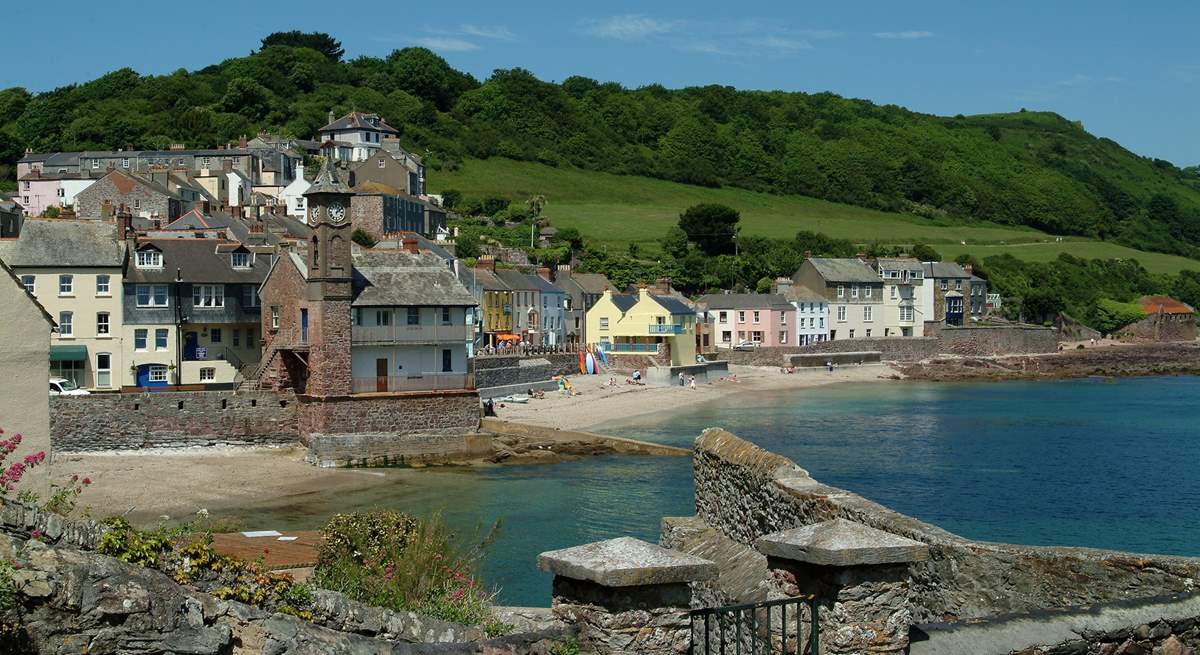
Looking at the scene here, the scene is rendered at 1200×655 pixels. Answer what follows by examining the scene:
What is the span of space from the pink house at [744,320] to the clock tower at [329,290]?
183 feet

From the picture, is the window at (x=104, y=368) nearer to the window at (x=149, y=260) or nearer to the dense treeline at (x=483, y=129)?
the window at (x=149, y=260)

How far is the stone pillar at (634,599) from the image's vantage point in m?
6.45

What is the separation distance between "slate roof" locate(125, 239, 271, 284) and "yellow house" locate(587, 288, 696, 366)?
3133 cm

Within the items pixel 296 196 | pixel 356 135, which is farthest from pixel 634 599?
pixel 356 135

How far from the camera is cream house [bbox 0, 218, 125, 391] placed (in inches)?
1935

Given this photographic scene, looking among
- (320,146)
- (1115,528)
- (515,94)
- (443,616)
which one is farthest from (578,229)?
(443,616)

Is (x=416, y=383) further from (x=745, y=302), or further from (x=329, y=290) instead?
(x=745, y=302)

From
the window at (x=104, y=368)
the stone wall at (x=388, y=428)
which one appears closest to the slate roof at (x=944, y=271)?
the stone wall at (x=388, y=428)

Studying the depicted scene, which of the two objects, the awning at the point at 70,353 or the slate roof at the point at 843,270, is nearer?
the awning at the point at 70,353

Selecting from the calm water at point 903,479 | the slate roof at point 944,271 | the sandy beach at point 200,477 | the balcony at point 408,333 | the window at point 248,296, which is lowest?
the calm water at point 903,479

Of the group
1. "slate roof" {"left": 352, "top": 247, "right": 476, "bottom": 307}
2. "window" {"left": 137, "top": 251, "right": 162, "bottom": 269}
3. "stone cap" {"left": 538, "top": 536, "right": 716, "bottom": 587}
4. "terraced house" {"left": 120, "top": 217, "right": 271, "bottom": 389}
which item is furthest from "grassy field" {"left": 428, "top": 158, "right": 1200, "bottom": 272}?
"stone cap" {"left": 538, "top": 536, "right": 716, "bottom": 587}

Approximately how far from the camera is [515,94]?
7751 inches

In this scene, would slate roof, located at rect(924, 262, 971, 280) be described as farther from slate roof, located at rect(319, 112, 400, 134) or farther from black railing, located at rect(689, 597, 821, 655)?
black railing, located at rect(689, 597, 821, 655)

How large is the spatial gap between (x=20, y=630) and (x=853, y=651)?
15.3ft
